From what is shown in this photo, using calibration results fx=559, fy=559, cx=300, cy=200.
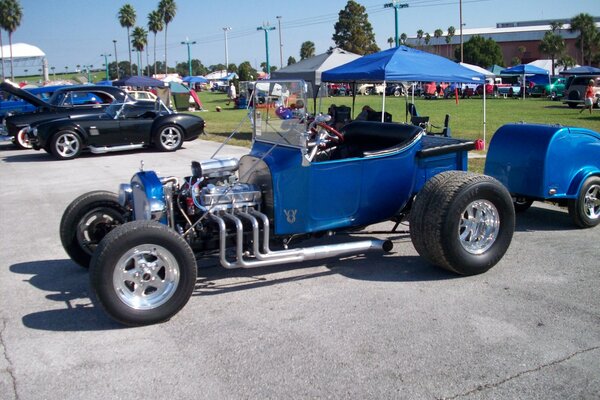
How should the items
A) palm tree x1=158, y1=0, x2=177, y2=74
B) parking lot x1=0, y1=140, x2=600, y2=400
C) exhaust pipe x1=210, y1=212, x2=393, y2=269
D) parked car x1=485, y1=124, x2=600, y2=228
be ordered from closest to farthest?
parking lot x1=0, y1=140, x2=600, y2=400 → exhaust pipe x1=210, y1=212, x2=393, y2=269 → parked car x1=485, y1=124, x2=600, y2=228 → palm tree x1=158, y1=0, x2=177, y2=74

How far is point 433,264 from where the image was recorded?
16.8 ft

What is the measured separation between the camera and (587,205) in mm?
6648

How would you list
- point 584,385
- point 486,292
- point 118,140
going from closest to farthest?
point 584,385
point 486,292
point 118,140

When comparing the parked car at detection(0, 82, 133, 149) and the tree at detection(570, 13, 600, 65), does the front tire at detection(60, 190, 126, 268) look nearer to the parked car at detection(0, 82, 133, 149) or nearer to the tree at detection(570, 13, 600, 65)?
the parked car at detection(0, 82, 133, 149)

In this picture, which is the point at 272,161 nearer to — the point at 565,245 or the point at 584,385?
the point at 584,385

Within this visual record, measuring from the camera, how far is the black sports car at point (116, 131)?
1362cm

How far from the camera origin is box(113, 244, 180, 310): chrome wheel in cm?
400

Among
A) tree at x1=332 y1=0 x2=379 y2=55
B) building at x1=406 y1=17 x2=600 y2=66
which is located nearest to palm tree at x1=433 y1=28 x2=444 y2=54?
building at x1=406 y1=17 x2=600 y2=66

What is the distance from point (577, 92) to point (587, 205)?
26617mm

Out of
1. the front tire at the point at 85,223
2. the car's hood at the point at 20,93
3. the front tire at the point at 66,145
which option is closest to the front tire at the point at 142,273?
the front tire at the point at 85,223

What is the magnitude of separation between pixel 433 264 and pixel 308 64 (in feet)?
43.7

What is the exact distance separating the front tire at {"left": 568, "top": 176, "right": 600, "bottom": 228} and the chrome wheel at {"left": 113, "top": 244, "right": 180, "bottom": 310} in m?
4.79

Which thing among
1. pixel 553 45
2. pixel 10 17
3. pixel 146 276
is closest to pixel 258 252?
pixel 146 276

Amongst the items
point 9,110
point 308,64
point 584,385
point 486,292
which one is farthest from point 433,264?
point 9,110
